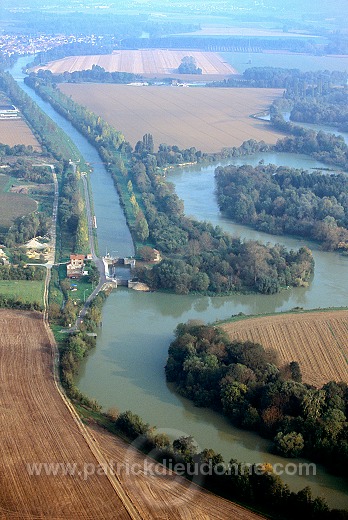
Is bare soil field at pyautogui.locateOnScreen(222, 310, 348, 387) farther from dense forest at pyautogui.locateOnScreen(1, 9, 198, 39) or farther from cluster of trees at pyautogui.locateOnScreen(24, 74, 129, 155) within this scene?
dense forest at pyautogui.locateOnScreen(1, 9, 198, 39)

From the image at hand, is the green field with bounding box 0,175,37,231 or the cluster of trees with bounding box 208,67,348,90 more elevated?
the cluster of trees with bounding box 208,67,348,90

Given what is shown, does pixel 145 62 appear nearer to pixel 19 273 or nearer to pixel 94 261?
pixel 94 261

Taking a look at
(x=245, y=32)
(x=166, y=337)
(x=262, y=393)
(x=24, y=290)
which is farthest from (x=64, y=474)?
(x=245, y=32)

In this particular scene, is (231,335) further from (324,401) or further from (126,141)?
(126,141)

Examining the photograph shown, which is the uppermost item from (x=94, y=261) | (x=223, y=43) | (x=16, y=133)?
(x=223, y=43)

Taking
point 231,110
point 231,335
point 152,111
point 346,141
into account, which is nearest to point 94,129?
point 152,111

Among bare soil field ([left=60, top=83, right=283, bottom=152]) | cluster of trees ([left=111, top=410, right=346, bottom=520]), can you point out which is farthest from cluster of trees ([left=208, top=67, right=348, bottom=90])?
cluster of trees ([left=111, top=410, right=346, bottom=520])
